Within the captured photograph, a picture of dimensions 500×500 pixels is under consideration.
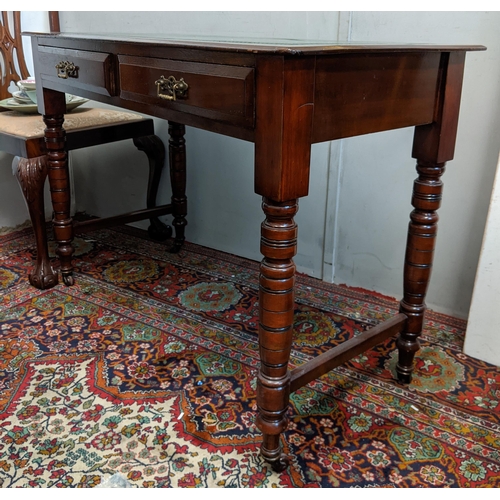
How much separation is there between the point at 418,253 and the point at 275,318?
0.55m

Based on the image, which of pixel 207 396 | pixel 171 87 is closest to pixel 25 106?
pixel 171 87

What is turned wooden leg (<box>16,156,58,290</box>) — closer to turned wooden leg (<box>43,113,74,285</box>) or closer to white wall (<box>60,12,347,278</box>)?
turned wooden leg (<box>43,113,74,285</box>)

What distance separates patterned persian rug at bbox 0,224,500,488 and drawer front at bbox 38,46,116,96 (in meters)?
0.83

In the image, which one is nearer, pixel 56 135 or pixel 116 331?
pixel 116 331

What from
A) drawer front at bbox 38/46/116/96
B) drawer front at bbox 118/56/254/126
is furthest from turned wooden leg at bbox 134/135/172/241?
drawer front at bbox 118/56/254/126

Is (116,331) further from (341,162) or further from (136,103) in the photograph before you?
(341,162)

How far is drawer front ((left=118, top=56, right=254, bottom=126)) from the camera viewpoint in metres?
1.10

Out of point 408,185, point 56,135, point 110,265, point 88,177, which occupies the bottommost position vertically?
point 110,265

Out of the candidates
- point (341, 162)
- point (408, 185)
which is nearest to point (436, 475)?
point (408, 185)

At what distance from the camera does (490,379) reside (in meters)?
1.70

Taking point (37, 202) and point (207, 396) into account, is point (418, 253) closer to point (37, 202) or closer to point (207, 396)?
point (207, 396)

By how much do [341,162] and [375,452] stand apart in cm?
116

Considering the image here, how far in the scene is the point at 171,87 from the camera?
4.14ft

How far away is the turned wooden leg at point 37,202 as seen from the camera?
2121 millimetres
